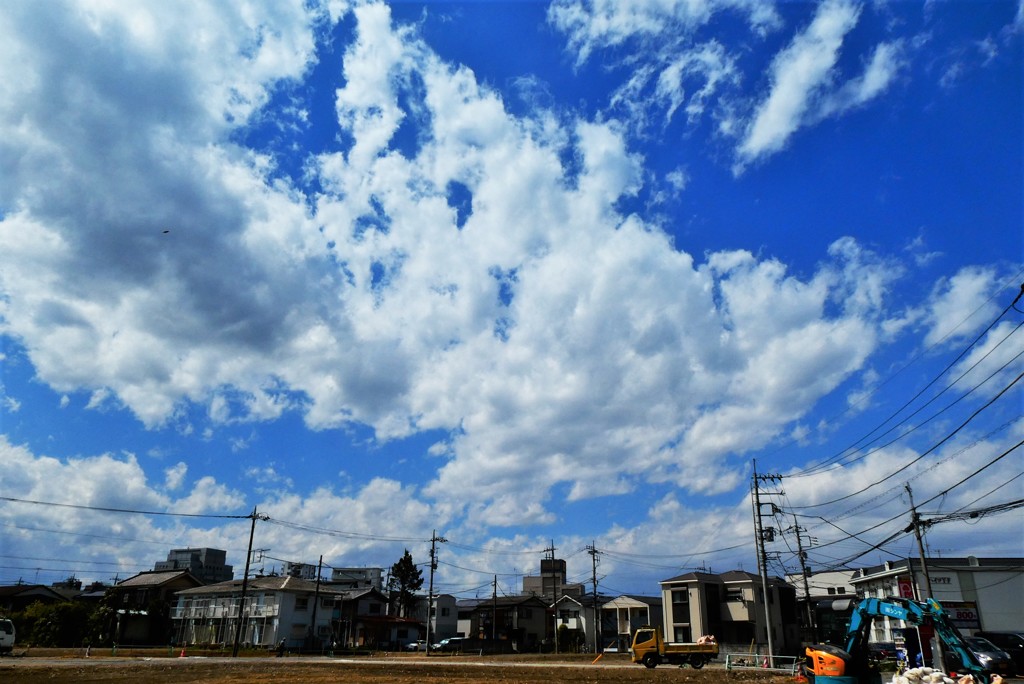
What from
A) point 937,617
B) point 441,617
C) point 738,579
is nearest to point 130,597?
point 441,617

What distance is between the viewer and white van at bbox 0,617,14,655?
133 feet

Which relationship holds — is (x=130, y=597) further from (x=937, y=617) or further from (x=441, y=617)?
(x=937, y=617)

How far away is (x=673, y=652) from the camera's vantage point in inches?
1709

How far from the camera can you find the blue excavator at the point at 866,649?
16344mm

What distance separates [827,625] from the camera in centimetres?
8406

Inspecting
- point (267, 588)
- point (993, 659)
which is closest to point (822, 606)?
point (993, 659)

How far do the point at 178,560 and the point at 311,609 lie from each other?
63.2 meters

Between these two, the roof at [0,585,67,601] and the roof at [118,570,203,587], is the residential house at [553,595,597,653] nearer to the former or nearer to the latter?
the roof at [118,570,203,587]

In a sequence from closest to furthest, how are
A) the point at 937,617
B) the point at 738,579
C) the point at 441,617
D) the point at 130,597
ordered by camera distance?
the point at 937,617 < the point at 738,579 < the point at 130,597 < the point at 441,617

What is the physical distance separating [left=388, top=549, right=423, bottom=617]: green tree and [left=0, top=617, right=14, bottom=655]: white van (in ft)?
201

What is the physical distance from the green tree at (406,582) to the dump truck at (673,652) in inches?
2424

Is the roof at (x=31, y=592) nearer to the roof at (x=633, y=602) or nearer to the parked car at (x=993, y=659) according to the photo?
the roof at (x=633, y=602)

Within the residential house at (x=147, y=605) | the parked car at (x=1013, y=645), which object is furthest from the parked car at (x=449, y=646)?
the parked car at (x=1013, y=645)

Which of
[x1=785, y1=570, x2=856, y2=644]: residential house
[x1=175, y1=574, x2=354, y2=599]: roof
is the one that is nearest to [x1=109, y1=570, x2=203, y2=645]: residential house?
[x1=175, y1=574, x2=354, y2=599]: roof
